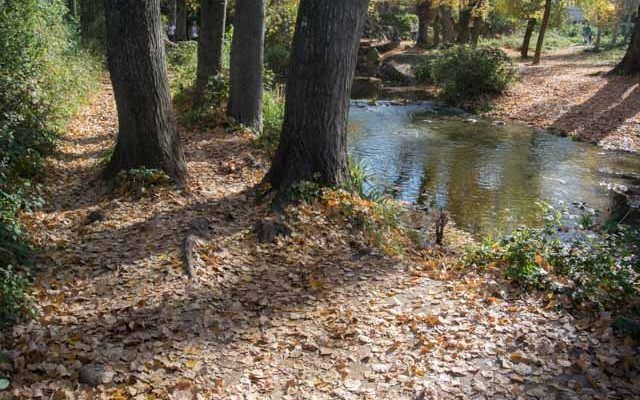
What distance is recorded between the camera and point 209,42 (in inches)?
454

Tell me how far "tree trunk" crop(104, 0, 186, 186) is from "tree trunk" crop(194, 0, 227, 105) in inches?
183

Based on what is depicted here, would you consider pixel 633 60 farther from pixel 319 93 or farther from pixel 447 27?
pixel 319 93

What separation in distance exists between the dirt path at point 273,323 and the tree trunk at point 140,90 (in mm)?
610

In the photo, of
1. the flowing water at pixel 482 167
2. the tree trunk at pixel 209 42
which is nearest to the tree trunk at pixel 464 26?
the flowing water at pixel 482 167

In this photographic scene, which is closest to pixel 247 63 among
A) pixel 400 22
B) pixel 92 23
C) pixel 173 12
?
pixel 92 23

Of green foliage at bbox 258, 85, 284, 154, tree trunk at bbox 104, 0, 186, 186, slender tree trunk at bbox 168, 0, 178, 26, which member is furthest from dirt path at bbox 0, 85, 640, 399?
slender tree trunk at bbox 168, 0, 178, 26

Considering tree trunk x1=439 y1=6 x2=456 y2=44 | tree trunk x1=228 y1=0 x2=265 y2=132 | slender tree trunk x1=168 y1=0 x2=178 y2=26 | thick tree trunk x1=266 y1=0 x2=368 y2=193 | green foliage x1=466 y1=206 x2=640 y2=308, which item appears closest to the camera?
green foliage x1=466 y1=206 x2=640 y2=308

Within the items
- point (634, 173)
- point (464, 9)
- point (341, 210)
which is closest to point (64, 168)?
point (341, 210)

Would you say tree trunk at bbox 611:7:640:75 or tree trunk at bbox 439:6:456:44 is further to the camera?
tree trunk at bbox 439:6:456:44

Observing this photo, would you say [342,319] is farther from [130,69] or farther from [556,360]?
[130,69]

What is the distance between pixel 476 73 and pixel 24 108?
16282 mm

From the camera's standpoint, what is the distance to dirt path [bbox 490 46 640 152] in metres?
15.0

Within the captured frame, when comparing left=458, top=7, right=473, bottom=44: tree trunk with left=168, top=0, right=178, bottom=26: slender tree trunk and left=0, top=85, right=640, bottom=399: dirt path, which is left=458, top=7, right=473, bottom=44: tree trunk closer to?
left=168, top=0, right=178, bottom=26: slender tree trunk

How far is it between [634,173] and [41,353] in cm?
1208
